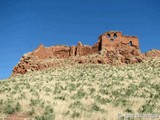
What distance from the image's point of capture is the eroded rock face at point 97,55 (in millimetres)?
38344

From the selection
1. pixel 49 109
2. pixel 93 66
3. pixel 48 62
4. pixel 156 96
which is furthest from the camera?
pixel 48 62

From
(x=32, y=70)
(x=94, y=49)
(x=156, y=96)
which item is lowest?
(x=156, y=96)

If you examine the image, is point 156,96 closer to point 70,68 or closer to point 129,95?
point 129,95

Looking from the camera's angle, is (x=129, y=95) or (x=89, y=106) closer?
(x=89, y=106)

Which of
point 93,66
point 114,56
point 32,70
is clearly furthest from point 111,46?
point 32,70

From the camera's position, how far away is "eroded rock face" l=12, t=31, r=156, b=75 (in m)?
38.3

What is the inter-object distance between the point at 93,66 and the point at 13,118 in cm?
2545

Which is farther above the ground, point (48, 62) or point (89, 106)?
point (48, 62)

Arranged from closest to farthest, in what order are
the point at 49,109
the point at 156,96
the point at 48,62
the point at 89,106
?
the point at 49,109 < the point at 89,106 < the point at 156,96 < the point at 48,62

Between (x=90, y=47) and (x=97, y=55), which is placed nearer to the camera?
(x=97, y=55)

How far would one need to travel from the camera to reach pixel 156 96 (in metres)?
16.7

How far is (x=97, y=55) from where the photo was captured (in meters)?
38.5

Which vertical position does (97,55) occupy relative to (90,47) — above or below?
below

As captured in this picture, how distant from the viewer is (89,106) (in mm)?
14617
